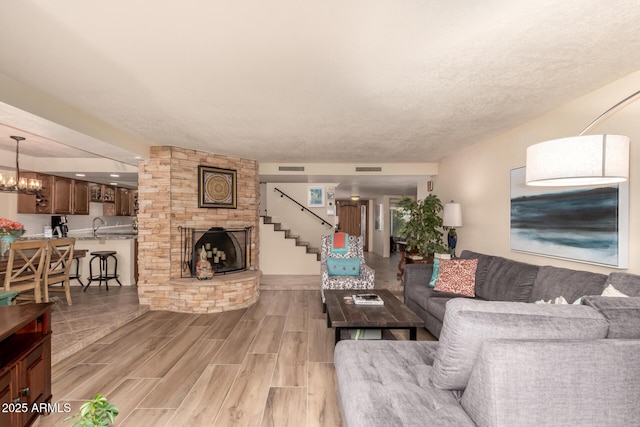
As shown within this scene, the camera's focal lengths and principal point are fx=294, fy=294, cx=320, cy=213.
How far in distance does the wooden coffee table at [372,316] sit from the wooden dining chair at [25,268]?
3.61 metres

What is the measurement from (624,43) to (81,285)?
748 cm

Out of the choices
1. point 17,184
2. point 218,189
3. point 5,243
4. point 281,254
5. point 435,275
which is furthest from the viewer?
point 281,254

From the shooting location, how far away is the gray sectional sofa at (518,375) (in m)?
1.19

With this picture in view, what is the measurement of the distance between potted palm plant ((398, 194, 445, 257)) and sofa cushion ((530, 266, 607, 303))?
7.38 ft

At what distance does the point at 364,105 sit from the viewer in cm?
285

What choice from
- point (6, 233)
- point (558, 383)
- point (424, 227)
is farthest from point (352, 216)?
point (558, 383)

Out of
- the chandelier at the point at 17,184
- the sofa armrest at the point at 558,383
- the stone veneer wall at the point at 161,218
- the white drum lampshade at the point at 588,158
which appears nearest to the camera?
the sofa armrest at the point at 558,383

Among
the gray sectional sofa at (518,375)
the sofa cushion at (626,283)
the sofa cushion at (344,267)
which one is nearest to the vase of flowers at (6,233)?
the sofa cushion at (344,267)

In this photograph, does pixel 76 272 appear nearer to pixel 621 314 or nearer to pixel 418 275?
pixel 418 275

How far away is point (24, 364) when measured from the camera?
5.76 ft

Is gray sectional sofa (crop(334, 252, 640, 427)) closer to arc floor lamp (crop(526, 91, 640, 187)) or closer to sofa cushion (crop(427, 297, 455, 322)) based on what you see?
arc floor lamp (crop(526, 91, 640, 187))

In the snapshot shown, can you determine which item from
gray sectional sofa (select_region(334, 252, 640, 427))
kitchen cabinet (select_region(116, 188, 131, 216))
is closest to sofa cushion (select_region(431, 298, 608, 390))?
gray sectional sofa (select_region(334, 252, 640, 427))

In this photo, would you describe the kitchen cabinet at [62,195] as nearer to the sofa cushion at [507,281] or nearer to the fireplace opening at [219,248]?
the fireplace opening at [219,248]

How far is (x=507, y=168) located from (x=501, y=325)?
9.94 feet
